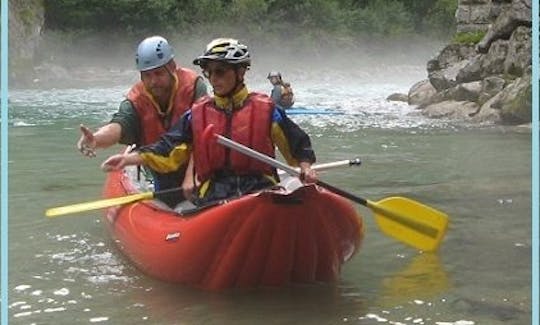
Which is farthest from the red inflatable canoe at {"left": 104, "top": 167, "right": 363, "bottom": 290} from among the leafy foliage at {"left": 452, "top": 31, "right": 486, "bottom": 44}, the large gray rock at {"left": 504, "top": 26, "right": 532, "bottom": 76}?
the leafy foliage at {"left": 452, "top": 31, "right": 486, "bottom": 44}

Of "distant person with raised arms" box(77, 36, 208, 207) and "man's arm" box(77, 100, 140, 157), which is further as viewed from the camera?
"distant person with raised arms" box(77, 36, 208, 207)

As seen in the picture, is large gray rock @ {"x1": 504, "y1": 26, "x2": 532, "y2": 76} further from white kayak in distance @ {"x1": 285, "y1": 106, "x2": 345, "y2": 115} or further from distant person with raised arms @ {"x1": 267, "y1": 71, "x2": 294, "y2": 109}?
distant person with raised arms @ {"x1": 267, "y1": 71, "x2": 294, "y2": 109}

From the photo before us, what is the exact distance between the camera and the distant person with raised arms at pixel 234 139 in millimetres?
4090

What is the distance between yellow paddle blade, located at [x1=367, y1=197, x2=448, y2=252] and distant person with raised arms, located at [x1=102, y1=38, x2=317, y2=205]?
63cm

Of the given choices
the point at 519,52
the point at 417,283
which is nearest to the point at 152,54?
the point at 417,283

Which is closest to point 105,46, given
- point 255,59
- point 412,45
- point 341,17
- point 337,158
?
point 255,59

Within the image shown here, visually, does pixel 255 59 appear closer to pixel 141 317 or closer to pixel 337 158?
pixel 337 158

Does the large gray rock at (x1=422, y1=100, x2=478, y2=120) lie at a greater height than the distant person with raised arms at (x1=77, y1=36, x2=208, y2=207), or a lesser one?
lesser

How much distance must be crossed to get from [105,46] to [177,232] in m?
33.4

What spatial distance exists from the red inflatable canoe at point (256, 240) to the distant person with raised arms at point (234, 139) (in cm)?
28

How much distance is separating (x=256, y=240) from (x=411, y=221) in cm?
115

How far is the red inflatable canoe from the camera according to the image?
3801 millimetres

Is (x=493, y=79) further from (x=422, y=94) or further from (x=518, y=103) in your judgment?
(x=422, y=94)

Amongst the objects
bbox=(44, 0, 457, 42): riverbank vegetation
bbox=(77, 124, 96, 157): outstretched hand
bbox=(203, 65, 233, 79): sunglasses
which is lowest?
bbox=(77, 124, 96, 157): outstretched hand
